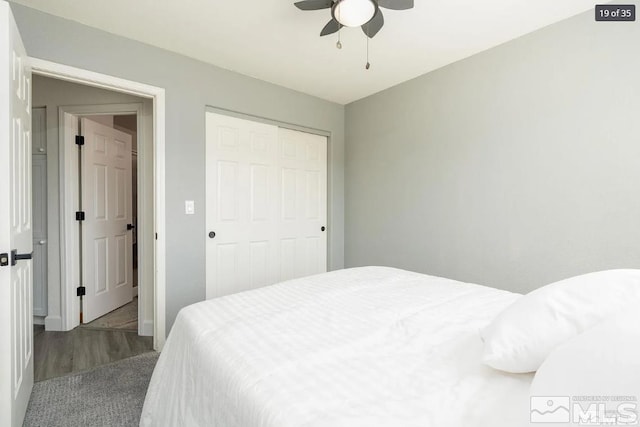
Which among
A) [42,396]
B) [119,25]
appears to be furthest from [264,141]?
[42,396]

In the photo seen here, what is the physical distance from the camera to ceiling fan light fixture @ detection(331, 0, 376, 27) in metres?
1.54

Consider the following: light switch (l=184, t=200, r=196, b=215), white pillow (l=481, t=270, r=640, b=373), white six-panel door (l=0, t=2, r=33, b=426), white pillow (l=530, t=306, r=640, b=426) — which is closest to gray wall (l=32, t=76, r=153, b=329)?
light switch (l=184, t=200, r=196, b=215)

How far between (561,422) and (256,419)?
60cm

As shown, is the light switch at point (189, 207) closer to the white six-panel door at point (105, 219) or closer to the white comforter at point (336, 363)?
the white six-panel door at point (105, 219)

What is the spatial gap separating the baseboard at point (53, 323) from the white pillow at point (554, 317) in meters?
3.58

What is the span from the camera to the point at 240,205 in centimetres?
295

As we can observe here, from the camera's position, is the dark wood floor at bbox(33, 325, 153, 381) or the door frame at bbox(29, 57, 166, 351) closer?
the door frame at bbox(29, 57, 166, 351)

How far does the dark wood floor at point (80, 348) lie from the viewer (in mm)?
2186

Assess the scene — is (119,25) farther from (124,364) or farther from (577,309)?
(577,309)

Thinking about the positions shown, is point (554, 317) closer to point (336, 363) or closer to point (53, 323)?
point (336, 363)

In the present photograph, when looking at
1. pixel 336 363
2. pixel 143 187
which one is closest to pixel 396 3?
pixel 336 363

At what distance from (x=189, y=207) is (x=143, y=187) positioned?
22.2 inches

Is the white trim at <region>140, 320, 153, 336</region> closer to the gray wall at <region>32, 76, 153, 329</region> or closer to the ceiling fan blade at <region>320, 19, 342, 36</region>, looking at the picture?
the gray wall at <region>32, 76, 153, 329</region>

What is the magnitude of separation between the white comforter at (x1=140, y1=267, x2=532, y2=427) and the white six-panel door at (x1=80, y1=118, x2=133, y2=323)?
2.27m
